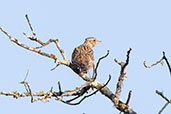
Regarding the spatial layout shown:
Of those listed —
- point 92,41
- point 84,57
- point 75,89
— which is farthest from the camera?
point 92,41

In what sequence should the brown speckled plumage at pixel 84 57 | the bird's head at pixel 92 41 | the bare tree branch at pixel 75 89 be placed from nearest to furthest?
the bare tree branch at pixel 75 89, the brown speckled plumage at pixel 84 57, the bird's head at pixel 92 41

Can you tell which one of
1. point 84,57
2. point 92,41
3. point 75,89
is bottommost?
point 75,89

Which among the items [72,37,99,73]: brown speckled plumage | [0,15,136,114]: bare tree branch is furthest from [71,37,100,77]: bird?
[0,15,136,114]: bare tree branch

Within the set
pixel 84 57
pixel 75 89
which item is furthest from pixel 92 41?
pixel 75 89

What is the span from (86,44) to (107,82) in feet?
13.7

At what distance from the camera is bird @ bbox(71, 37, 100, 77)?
29.9ft

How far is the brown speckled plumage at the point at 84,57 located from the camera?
911 cm

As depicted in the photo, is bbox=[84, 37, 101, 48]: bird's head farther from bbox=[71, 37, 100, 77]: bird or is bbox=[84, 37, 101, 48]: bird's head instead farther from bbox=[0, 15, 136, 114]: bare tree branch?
bbox=[0, 15, 136, 114]: bare tree branch

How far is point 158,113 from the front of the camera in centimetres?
606

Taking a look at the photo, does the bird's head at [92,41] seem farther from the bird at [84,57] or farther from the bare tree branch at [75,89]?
the bare tree branch at [75,89]

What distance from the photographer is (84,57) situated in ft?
32.5

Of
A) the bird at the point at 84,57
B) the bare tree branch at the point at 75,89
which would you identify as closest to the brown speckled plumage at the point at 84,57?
the bird at the point at 84,57

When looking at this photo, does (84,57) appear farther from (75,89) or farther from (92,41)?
(75,89)

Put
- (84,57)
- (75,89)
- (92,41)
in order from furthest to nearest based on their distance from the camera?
(92,41) → (84,57) → (75,89)
